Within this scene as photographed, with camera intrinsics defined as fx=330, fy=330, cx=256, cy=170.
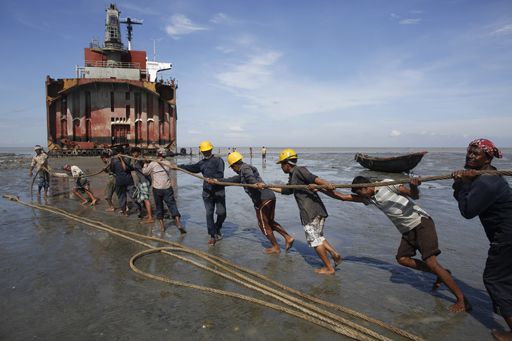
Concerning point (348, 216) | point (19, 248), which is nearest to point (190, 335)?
point (19, 248)

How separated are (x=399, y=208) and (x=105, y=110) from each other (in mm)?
30193

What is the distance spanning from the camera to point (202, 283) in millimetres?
4262

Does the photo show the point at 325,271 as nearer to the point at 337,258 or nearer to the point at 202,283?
the point at 337,258

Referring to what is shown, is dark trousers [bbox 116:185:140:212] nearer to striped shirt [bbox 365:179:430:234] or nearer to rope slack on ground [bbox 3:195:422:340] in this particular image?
rope slack on ground [bbox 3:195:422:340]

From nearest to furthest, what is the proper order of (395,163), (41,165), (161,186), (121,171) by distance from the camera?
(161,186)
(121,171)
(41,165)
(395,163)

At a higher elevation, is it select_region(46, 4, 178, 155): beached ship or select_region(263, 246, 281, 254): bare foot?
select_region(46, 4, 178, 155): beached ship

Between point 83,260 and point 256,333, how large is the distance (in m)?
3.28

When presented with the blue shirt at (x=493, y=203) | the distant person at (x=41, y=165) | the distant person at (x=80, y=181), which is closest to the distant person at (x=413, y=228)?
the blue shirt at (x=493, y=203)

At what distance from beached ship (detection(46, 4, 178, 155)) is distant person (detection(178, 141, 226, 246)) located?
23.5 meters

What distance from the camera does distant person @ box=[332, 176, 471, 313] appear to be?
360 centimetres

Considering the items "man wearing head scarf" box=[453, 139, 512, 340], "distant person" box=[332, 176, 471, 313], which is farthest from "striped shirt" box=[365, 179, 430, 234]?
"man wearing head scarf" box=[453, 139, 512, 340]

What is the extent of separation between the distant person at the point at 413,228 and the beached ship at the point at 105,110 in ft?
87.6

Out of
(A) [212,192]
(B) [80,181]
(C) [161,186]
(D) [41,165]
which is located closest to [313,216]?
(A) [212,192]

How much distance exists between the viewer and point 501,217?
303cm
